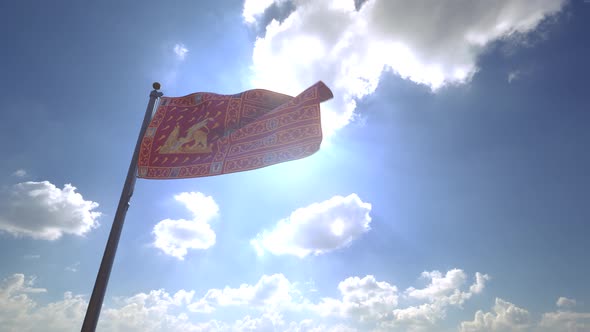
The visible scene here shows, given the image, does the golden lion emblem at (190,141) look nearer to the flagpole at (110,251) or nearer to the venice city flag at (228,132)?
the venice city flag at (228,132)

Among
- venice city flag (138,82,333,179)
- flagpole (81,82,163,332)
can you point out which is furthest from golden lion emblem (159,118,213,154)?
flagpole (81,82,163,332)

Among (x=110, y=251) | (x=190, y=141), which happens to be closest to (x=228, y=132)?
(x=190, y=141)

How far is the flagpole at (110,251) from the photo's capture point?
17.3 ft

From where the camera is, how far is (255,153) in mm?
7840

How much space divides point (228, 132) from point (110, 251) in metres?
4.22

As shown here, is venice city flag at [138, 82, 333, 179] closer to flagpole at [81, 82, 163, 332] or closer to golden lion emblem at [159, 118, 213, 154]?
golden lion emblem at [159, 118, 213, 154]

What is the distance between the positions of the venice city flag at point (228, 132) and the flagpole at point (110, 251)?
1133mm

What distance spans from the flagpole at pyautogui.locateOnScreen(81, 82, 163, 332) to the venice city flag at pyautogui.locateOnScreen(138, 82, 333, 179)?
113cm

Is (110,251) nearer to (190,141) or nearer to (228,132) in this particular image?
(190,141)

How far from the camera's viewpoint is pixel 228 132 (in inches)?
340

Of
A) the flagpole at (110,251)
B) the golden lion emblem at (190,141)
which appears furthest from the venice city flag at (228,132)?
the flagpole at (110,251)

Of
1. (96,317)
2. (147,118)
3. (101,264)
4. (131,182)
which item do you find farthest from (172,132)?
(96,317)

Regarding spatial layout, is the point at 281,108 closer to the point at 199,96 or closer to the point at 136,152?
the point at 199,96

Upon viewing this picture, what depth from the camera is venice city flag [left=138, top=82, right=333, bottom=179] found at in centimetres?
746
